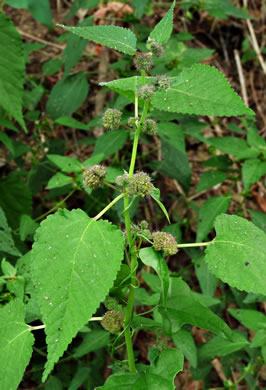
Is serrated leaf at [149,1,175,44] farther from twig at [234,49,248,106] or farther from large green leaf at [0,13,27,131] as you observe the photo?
twig at [234,49,248,106]

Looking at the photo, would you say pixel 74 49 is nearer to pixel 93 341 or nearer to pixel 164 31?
pixel 164 31

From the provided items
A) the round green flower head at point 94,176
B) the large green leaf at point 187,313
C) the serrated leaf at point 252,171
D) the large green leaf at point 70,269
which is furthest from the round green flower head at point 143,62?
the serrated leaf at point 252,171

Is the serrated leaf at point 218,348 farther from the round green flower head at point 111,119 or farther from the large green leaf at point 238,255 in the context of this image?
the round green flower head at point 111,119

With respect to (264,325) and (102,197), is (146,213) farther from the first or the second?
(264,325)

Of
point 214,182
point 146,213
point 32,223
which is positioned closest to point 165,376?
point 32,223

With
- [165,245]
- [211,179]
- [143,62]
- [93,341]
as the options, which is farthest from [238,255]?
[211,179]

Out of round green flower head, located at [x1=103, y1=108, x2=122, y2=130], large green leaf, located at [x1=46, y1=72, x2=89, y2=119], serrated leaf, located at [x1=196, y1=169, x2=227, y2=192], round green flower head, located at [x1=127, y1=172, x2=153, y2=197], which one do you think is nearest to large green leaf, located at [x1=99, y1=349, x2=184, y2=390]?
round green flower head, located at [x1=127, y1=172, x2=153, y2=197]
